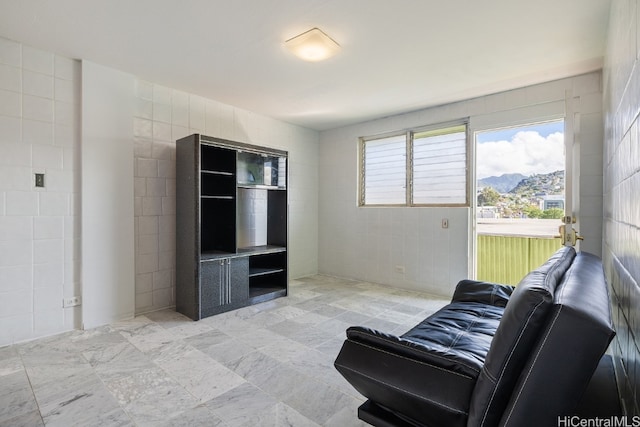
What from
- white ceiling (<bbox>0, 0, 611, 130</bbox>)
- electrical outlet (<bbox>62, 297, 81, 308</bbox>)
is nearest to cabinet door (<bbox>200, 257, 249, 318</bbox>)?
electrical outlet (<bbox>62, 297, 81, 308</bbox>)

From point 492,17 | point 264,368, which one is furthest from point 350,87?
point 264,368

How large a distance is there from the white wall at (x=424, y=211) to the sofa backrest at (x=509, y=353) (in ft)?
7.71

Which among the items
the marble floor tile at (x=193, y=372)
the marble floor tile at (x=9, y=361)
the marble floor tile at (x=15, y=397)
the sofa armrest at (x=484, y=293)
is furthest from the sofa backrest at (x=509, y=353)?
the marble floor tile at (x=9, y=361)

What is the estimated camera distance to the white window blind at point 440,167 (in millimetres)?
4008

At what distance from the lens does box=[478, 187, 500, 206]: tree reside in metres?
3.93

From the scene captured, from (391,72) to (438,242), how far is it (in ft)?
7.22

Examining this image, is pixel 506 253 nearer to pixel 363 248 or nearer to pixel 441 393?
pixel 363 248

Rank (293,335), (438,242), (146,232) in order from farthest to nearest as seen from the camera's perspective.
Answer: (438,242) → (146,232) → (293,335)

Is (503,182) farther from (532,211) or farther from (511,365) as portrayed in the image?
(511,365)

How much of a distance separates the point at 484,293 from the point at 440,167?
2104 mm

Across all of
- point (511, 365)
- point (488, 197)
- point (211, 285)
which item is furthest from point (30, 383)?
point (488, 197)

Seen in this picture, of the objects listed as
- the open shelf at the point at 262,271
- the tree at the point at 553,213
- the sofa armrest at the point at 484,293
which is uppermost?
the tree at the point at 553,213

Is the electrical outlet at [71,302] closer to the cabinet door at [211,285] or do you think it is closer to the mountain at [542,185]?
the cabinet door at [211,285]

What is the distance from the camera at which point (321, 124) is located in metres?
5.01
